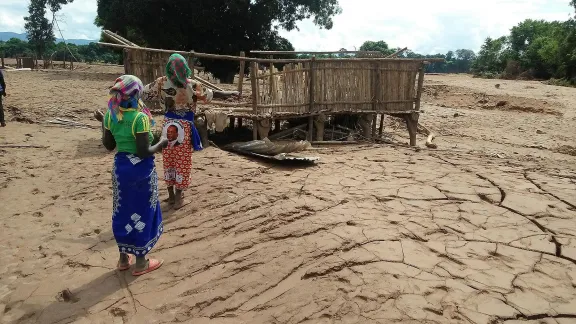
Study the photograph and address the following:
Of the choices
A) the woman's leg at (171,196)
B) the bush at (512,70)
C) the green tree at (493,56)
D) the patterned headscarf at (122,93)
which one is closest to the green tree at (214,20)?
the woman's leg at (171,196)

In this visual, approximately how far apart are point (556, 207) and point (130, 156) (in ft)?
12.6

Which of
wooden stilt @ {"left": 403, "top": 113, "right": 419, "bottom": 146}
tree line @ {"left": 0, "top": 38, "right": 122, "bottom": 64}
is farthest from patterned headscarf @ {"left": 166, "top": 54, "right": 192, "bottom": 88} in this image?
tree line @ {"left": 0, "top": 38, "right": 122, "bottom": 64}

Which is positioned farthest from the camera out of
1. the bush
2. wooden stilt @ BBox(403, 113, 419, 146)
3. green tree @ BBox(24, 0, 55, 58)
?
green tree @ BBox(24, 0, 55, 58)

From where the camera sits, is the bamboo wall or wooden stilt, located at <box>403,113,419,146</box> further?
wooden stilt, located at <box>403,113,419,146</box>

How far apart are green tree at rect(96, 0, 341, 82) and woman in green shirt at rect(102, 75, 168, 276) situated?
14.8 metres

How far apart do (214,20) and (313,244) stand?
15.3 metres

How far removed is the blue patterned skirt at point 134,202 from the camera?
2.98 metres

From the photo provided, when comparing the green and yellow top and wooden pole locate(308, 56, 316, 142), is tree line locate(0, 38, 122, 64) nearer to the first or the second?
wooden pole locate(308, 56, 316, 142)

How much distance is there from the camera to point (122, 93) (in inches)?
112

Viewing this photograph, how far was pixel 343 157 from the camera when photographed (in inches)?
237

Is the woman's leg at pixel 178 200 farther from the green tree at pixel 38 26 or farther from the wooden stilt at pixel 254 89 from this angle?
the green tree at pixel 38 26

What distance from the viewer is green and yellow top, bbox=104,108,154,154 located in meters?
2.92

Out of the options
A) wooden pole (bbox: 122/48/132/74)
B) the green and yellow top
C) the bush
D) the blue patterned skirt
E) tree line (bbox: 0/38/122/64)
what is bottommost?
the blue patterned skirt

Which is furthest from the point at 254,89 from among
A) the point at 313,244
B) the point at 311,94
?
the point at 313,244
